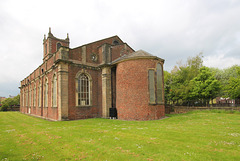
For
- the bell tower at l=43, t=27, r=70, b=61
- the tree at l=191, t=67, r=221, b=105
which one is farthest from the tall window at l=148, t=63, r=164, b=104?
the bell tower at l=43, t=27, r=70, b=61

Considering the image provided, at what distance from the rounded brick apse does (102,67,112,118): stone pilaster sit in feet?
6.99

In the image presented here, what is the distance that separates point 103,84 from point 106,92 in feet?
3.94

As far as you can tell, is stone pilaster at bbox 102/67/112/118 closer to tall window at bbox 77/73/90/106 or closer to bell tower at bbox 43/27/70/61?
tall window at bbox 77/73/90/106

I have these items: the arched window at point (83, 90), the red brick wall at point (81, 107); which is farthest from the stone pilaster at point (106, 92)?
the arched window at point (83, 90)

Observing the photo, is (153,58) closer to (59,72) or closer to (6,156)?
(59,72)

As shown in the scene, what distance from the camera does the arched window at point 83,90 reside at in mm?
19125

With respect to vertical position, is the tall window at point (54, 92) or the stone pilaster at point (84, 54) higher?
the stone pilaster at point (84, 54)

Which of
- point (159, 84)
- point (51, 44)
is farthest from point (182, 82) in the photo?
point (51, 44)

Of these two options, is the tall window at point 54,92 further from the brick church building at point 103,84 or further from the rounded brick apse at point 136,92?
the rounded brick apse at point 136,92

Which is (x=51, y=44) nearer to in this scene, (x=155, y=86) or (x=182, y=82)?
(x=155, y=86)

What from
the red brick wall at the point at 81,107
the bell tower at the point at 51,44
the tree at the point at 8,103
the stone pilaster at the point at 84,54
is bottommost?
the tree at the point at 8,103

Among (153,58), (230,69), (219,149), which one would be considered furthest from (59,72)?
(230,69)

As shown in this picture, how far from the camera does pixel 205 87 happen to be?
28500 mm

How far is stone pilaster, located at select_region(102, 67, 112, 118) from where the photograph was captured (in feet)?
63.9
